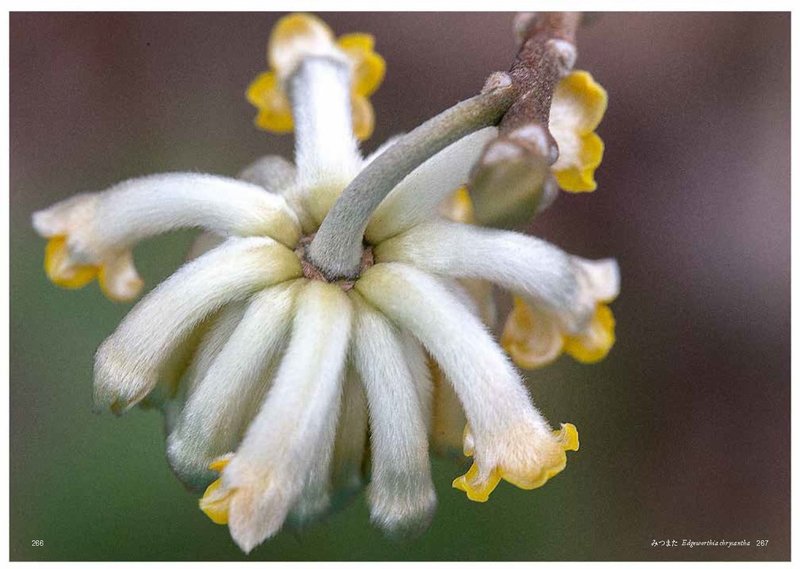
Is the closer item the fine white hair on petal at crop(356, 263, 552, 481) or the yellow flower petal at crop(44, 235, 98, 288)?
the fine white hair on petal at crop(356, 263, 552, 481)

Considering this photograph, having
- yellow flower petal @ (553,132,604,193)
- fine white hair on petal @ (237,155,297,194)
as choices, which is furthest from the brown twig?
fine white hair on petal @ (237,155,297,194)

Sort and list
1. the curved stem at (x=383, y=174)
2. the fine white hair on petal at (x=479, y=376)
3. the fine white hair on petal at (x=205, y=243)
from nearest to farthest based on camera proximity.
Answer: the curved stem at (x=383, y=174) → the fine white hair on petal at (x=479, y=376) → the fine white hair on petal at (x=205, y=243)

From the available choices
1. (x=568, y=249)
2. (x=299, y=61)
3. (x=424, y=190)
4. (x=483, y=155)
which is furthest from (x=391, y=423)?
(x=568, y=249)

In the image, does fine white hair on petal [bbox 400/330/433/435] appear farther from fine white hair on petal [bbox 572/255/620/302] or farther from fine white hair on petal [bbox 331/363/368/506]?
fine white hair on petal [bbox 572/255/620/302]

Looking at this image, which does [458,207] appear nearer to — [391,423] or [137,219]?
[391,423]

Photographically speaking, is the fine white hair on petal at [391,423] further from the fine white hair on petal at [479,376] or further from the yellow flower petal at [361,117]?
the yellow flower petal at [361,117]

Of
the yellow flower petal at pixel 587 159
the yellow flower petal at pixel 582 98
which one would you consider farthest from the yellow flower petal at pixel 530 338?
the yellow flower petal at pixel 582 98
